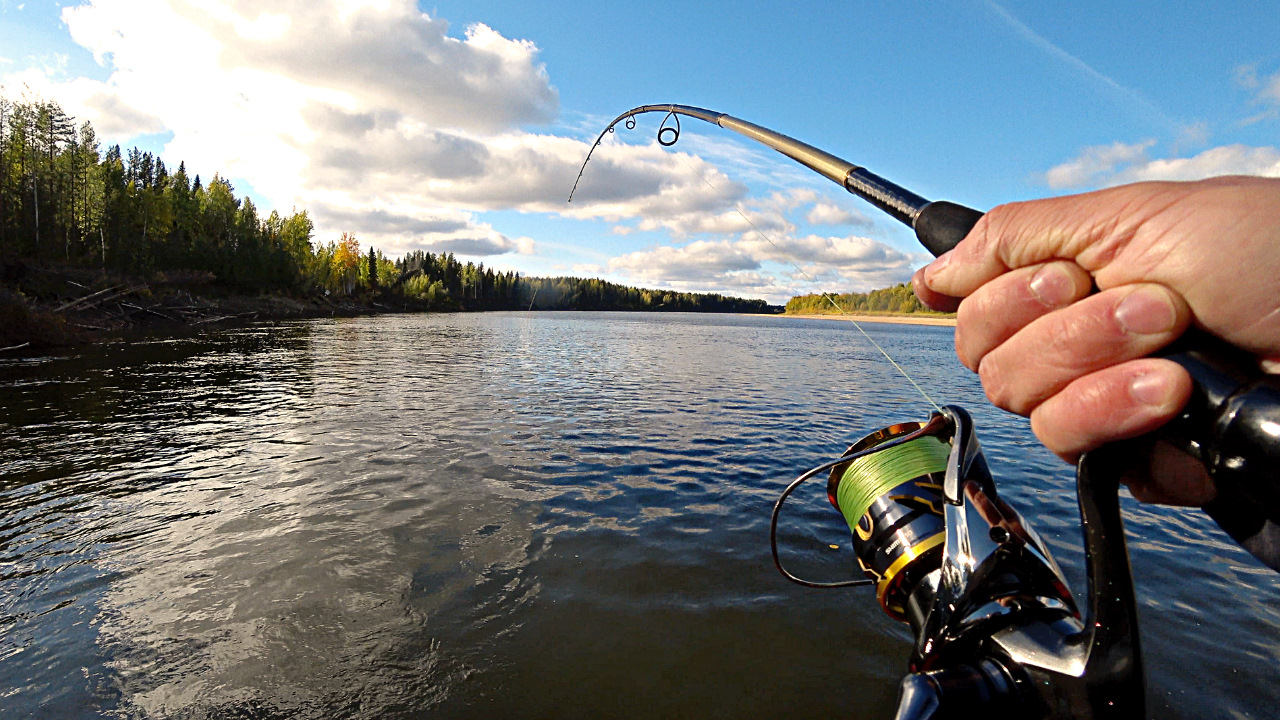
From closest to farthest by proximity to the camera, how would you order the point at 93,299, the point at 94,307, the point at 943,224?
1. the point at 943,224
2. the point at 94,307
3. the point at 93,299

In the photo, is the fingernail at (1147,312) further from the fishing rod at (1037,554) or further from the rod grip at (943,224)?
the rod grip at (943,224)

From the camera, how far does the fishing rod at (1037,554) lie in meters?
1.05

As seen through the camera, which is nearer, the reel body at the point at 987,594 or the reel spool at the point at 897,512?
the reel body at the point at 987,594

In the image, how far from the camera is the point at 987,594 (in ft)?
6.91

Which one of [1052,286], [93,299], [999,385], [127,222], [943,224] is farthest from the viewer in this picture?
[127,222]

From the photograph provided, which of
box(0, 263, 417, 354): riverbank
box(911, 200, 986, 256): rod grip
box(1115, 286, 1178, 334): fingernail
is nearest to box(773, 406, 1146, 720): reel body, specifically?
box(1115, 286, 1178, 334): fingernail

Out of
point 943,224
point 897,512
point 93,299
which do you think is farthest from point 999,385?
point 93,299

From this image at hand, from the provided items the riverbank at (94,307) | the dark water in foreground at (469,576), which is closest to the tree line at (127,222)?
the riverbank at (94,307)

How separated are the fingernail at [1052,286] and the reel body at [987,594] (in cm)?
42

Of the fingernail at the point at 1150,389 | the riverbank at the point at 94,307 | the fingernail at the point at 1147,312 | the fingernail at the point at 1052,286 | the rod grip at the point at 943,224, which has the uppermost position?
the rod grip at the point at 943,224

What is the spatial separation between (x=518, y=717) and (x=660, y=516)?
3.98 meters

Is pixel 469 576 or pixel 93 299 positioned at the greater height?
pixel 93 299

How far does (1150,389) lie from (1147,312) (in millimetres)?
152

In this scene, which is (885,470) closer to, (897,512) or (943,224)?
(897,512)
